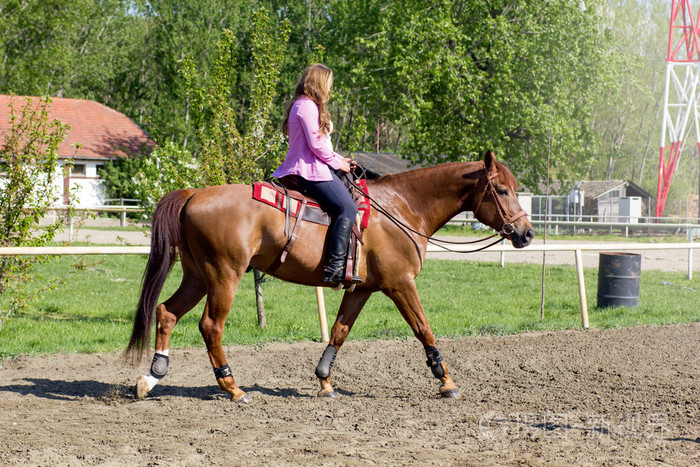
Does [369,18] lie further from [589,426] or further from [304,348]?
[589,426]

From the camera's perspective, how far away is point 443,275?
15875mm

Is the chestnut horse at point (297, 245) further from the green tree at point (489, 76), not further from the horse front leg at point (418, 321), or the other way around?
the green tree at point (489, 76)


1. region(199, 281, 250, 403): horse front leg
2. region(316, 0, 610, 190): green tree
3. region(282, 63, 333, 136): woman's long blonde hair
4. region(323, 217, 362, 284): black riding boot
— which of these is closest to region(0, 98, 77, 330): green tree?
region(199, 281, 250, 403): horse front leg

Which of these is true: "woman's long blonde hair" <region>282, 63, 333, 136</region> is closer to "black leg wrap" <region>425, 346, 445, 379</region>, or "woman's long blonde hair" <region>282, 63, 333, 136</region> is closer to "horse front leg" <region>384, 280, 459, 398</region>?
"horse front leg" <region>384, 280, 459, 398</region>

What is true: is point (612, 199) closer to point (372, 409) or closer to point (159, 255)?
point (372, 409)

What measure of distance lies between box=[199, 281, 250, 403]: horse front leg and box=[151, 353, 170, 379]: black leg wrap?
0.37m

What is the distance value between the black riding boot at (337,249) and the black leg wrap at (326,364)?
0.78 m

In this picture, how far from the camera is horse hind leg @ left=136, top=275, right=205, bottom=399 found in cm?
551

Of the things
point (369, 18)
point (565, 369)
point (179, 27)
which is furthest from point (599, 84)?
point (179, 27)

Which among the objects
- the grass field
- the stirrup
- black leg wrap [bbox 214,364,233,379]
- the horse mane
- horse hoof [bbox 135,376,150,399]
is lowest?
the grass field

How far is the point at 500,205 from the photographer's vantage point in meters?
5.95

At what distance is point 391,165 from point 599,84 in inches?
720

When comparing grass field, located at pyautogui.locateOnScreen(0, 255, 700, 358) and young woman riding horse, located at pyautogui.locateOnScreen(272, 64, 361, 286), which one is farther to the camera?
grass field, located at pyautogui.locateOnScreen(0, 255, 700, 358)

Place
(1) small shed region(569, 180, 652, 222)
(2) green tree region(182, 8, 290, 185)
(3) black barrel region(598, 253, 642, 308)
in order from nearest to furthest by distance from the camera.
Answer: (2) green tree region(182, 8, 290, 185) → (3) black barrel region(598, 253, 642, 308) → (1) small shed region(569, 180, 652, 222)
